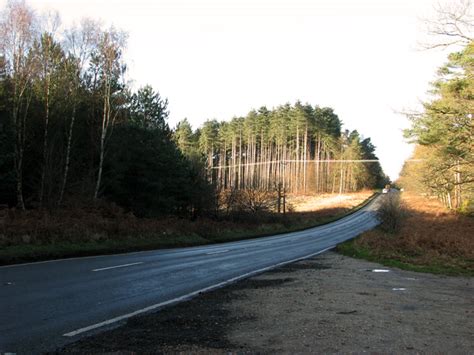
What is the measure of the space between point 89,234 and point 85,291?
11604 mm

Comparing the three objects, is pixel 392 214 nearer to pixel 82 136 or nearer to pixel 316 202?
pixel 82 136

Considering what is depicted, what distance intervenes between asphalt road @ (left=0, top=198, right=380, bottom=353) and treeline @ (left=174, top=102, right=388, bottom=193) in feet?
279

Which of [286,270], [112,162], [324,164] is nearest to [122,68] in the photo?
[112,162]

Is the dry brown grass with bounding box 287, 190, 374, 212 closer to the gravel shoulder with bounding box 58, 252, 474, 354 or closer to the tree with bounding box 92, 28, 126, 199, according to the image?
the tree with bounding box 92, 28, 126, 199

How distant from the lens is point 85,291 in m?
9.53

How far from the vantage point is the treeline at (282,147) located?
341 ft

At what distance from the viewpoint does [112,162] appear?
104 ft

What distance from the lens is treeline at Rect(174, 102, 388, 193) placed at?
10394cm

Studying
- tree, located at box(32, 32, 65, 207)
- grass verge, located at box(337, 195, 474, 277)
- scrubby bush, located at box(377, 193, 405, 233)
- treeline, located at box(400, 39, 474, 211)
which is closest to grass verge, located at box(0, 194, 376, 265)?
tree, located at box(32, 32, 65, 207)

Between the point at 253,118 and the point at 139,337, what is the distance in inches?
4195

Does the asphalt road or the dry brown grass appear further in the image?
the dry brown grass

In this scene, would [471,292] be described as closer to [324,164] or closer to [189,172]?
[189,172]

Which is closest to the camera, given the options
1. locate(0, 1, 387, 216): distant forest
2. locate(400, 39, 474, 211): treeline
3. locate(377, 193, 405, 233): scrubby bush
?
locate(400, 39, 474, 211): treeline

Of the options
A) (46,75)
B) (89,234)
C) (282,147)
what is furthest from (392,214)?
(282,147)
